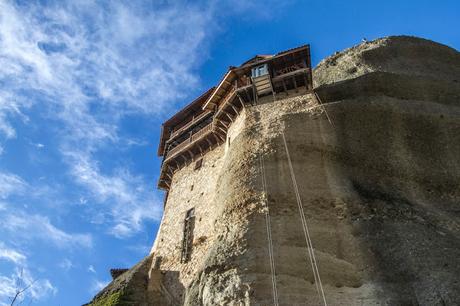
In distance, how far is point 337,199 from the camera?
12836mm

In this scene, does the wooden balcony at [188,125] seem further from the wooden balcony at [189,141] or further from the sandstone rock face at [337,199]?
the sandstone rock face at [337,199]

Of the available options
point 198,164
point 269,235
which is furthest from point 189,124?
point 269,235

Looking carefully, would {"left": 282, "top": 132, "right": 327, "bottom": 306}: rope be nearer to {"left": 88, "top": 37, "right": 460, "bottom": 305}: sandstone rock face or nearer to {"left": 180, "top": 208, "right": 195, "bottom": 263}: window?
{"left": 88, "top": 37, "right": 460, "bottom": 305}: sandstone rock face

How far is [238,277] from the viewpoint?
10.5 m

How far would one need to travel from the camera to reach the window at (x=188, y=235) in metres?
17.2

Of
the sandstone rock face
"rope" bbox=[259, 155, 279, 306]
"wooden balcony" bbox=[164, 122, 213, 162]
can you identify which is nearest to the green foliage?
the sandstone rock face

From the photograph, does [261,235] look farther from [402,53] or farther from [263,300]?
[402,53]

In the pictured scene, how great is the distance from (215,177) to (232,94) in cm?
385

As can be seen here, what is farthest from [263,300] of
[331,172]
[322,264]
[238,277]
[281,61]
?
[281,61]

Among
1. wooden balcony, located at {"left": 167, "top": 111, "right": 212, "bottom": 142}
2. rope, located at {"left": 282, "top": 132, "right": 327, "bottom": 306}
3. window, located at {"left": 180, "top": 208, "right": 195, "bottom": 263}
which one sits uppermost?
wooden balcony, located at {"left": 167, "top": 111, "right": 212, "bottom": 142}

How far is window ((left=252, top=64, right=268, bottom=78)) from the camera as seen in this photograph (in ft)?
62.8

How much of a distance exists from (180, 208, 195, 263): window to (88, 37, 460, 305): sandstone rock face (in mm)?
311

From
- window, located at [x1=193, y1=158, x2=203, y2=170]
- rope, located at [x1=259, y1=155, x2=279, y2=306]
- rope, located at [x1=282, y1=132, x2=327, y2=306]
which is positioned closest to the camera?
rope, located at [x1=259, y1=155, x2=279, y2=306]

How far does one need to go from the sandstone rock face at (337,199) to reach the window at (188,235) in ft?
1.02
